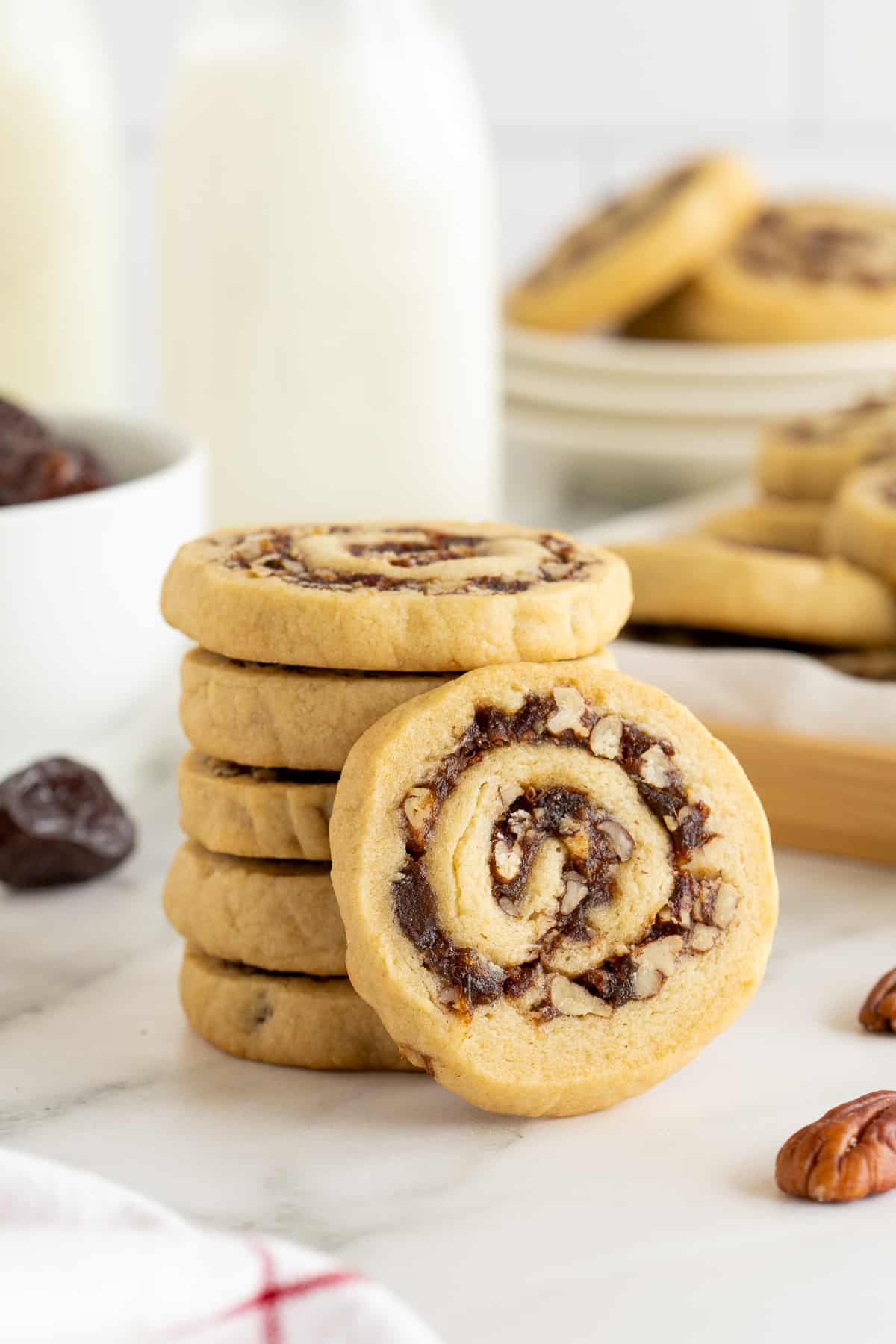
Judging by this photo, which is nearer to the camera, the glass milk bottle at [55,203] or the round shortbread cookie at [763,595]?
the round shortbread cookie at [763,595]

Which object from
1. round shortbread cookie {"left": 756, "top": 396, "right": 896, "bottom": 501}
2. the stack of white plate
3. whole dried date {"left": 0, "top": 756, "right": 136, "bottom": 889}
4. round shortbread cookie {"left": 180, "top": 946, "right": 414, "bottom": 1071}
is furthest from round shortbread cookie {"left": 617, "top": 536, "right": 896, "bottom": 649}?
the stack of white plate

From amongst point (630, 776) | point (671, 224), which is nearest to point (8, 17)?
point (671, 224)

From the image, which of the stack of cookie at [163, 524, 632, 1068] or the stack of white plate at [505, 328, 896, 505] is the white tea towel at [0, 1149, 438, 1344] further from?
the stack of white plate at [505, 328, 896, 505]

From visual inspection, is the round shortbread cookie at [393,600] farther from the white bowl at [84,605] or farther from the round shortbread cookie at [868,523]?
the round shortbread cookie at [868,523]

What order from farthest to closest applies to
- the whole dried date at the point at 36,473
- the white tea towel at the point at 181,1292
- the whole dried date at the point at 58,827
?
the whole dried date at the point at 36,473 < the whole dried date at the point at 58,827 < the white tea towel at the point at 181,1292

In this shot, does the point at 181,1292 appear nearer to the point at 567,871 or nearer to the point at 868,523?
the point at 567,871

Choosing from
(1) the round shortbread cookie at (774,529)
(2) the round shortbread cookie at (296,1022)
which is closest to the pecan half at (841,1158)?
(2) the round shortbread cookie at (296,1022)

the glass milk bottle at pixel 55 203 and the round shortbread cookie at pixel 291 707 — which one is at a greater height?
the glass milk bottle at pixel 55 203

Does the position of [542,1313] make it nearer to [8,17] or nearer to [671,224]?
[8,17]
